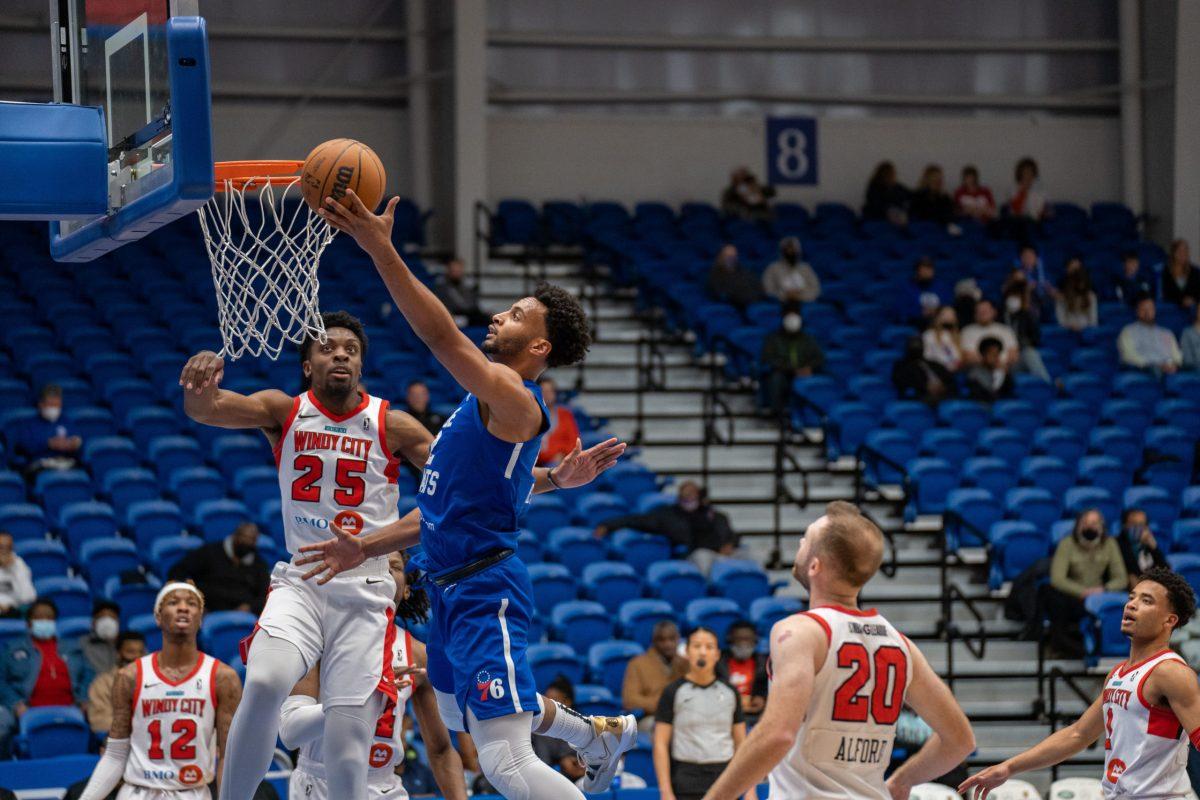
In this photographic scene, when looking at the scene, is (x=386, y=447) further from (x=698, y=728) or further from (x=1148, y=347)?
(x=1148, y=347)

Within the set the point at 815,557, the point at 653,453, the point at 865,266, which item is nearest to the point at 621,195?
the point at 865,266

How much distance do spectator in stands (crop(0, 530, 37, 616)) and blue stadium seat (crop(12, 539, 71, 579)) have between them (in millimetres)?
503

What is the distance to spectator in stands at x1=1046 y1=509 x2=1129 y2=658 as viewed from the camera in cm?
1350

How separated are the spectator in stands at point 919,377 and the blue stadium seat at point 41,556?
8594 mm

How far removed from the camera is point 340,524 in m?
6.68

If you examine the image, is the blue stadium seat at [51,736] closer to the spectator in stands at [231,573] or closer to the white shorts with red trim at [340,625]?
the spectator in stands at [231,573]

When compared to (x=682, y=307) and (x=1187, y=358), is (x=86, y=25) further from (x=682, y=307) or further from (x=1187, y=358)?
(x=1187, y=358)

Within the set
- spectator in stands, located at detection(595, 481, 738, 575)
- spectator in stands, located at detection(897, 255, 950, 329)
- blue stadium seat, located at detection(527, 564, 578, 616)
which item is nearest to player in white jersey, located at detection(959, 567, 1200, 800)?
blue stadium seat, located at detection(527, 564, 578, 616)

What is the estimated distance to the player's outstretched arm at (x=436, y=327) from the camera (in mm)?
5141

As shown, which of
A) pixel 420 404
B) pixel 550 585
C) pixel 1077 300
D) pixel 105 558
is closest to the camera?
pixel 105 558

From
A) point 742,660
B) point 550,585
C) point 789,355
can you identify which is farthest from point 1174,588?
point 789,355

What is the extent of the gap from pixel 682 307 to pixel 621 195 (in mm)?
4254

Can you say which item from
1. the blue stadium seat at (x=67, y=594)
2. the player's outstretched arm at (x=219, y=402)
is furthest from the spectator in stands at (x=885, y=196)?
the player's outstretched arm at (x=219, y=402)

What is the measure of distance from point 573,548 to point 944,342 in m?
5.85
